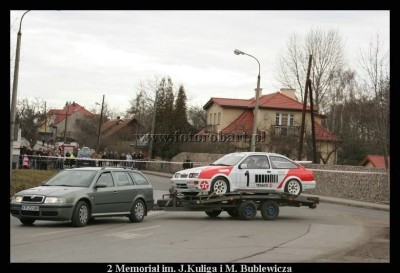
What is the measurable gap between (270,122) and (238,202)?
159 ft

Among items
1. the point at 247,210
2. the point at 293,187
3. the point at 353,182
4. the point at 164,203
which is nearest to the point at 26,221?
the point at 164,203

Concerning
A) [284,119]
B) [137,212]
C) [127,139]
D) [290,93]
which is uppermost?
[290,93]

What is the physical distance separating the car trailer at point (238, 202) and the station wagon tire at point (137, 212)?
90 centimetres

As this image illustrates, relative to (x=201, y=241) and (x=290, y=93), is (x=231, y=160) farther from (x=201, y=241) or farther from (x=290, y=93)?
(x=290, y=93)

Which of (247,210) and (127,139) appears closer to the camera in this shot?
(247,210)

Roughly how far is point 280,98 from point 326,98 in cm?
556

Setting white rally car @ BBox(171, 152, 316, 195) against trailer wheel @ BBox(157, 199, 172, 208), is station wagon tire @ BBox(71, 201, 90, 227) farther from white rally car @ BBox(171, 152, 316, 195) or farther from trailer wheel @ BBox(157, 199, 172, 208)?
white rally car @ BBox(171, 152, 316, 195)

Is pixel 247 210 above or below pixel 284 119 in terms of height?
below

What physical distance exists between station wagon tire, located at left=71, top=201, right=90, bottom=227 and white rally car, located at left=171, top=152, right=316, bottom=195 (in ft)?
11.6

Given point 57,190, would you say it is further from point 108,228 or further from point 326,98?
point 326,98

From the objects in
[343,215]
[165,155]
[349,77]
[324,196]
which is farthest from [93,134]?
[343,215]

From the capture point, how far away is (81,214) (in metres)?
15.2

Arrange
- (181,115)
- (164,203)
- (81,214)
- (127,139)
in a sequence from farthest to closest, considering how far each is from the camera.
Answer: (127,139) → (181,115) → (164,203) → (81,214)

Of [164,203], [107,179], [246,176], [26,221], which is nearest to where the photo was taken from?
[26,221]
